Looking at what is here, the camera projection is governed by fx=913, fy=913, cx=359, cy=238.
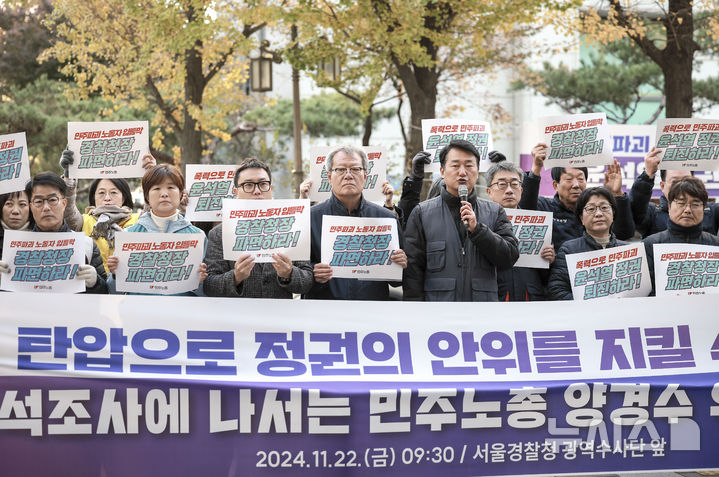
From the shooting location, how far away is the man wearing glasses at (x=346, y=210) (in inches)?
208

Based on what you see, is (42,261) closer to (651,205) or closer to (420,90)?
(651,205)

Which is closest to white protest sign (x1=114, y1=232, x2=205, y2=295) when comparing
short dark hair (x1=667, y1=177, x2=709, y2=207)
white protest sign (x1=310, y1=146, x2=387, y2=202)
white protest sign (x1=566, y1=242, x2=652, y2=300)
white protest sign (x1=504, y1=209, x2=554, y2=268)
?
white protest sign (x1=310, y1=146, x2=387, y2=202)

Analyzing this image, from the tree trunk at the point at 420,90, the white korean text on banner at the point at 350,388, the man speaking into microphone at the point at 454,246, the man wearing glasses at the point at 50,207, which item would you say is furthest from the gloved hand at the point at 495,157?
the tree trunk at the point at 420,90

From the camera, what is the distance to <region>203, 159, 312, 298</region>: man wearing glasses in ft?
15.8

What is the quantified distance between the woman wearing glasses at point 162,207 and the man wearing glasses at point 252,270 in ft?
0.56

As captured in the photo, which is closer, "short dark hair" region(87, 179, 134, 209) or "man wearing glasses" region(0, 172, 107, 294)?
"man wearing glasses" region(0, 172, 107, 294)

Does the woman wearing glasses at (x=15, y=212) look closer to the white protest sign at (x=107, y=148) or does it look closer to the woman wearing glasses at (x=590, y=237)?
the white protest sign at (x=107, y=148)

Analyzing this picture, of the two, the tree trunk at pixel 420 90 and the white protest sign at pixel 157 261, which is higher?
the tree trunk at pixel 420 90

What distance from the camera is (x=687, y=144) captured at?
6.29 m

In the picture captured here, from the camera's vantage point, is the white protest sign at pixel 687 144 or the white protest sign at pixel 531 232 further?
the white protest sign at pixel 687 144

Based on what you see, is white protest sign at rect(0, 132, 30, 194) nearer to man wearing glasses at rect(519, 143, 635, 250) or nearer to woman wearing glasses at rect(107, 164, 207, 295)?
woman wearing glasses at rect(107, 164, 207, 295)

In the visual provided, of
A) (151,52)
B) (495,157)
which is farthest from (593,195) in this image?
(151,52)

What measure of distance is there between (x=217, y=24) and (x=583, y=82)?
1171 centimetres

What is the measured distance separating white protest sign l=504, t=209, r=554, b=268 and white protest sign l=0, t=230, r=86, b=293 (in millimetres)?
2645
